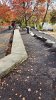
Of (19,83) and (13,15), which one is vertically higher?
(19,83)

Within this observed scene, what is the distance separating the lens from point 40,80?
7406 millimetres

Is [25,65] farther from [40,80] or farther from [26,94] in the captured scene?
[26,94]

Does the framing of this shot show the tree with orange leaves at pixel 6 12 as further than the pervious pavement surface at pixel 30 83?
Yes

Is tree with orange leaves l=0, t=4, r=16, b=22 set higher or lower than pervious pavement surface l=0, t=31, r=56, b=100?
lower

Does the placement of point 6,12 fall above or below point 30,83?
below

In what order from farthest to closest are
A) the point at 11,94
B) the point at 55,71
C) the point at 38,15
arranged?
the point at 38,15, the point at 55,71, the point at 11,94

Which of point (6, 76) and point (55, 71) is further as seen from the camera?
point (55, 71)

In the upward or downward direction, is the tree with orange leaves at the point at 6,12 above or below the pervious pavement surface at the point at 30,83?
below

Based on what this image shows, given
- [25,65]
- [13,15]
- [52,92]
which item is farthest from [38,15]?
[52,92]

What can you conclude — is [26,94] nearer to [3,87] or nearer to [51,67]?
[3,87]

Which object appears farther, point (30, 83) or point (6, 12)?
point (6, 12)

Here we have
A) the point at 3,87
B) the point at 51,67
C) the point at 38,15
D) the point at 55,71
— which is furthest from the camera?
the point at 38,15

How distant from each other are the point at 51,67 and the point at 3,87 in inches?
109

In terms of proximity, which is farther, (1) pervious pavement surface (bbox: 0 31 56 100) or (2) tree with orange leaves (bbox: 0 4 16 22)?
(2) tree with orange leaves (bbox: 0 4 16 22)
